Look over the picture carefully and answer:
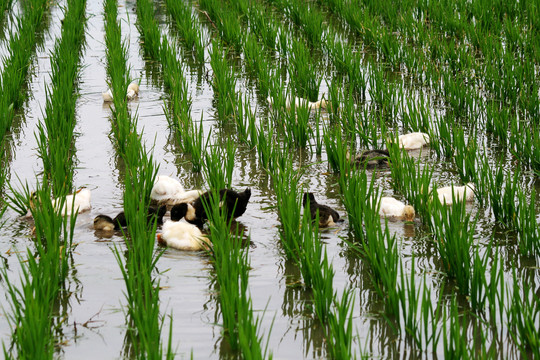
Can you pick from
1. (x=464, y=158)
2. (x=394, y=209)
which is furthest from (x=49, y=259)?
(x=464, y=158)

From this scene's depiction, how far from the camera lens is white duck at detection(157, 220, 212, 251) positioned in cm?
409

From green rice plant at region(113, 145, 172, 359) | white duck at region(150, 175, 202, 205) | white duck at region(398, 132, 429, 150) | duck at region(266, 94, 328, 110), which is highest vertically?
duck at region(266, 94, 328, 110)

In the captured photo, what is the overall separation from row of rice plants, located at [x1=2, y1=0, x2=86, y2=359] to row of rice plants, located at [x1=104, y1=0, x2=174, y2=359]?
0.84 ft

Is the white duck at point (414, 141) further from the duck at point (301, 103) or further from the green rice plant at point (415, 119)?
the duck at point (301, 103)

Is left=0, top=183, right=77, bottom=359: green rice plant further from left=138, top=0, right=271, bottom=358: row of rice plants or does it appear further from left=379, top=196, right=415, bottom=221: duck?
left=379, top=196, right=415, bottom=221: duck

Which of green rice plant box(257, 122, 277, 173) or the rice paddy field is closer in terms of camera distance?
the rice paddy field

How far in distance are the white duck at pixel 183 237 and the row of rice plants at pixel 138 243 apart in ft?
0.25

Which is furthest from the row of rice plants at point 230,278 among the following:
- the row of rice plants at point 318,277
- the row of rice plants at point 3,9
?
the row of rice plants at point 3,9

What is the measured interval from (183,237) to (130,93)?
325 centimetres

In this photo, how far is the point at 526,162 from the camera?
5.26 meters

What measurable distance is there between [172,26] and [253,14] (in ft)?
4.26

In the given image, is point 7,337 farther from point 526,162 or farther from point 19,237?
point 526,162

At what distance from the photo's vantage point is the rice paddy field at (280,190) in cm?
315

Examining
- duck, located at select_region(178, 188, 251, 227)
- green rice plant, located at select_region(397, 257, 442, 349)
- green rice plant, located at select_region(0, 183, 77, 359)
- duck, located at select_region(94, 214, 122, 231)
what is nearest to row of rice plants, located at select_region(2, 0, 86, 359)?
green rice plant, located at select_region(0, 183, 77, 359)
